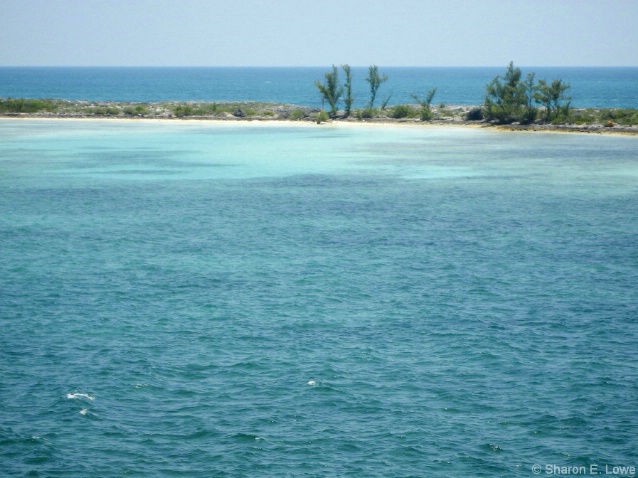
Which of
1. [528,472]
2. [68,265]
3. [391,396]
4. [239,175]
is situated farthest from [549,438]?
[239,175]

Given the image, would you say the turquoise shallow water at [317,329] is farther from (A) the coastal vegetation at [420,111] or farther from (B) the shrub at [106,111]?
(B) the shrub at [106,111]

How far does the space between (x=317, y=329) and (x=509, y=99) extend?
3101 inches

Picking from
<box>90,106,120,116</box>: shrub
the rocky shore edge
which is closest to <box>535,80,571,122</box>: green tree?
the rocky shore edge

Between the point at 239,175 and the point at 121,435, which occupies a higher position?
the point at 239,175

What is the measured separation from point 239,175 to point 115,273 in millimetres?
30344

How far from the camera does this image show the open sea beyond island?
1900 centimetres

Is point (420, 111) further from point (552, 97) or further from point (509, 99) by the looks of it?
point (552, 97)

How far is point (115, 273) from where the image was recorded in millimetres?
33344

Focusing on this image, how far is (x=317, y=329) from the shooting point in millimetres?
26734

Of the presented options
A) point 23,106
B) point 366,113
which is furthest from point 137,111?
point 366,113

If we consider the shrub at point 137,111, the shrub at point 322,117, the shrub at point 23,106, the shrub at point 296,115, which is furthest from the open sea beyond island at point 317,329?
the shrub at point 23,106

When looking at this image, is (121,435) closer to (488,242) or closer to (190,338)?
(190,338)

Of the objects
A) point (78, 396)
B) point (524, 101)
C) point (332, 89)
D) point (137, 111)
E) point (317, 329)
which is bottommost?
point (78, 396)

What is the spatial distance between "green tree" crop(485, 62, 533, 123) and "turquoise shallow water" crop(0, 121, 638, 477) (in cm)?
4431
